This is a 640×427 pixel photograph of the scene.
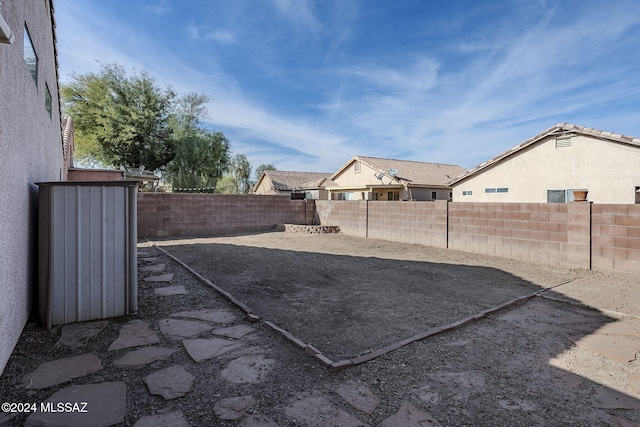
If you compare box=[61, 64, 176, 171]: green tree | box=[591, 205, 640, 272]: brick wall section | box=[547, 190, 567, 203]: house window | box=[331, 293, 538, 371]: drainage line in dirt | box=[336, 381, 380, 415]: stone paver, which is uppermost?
box=[61, 64, 176, 171]: green tree

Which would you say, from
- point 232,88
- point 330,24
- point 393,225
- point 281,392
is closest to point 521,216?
point 393,225

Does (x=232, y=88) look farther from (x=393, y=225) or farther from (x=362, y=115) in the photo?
(x=393, y=225)

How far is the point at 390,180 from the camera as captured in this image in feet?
74.7

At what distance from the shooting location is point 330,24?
12.0m

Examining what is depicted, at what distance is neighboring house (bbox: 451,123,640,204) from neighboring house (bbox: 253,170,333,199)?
1531cm

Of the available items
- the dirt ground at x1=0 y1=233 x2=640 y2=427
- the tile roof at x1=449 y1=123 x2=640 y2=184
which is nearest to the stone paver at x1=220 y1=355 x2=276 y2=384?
the dirt ground at x1=0 y1=233 x2=640 y2=427

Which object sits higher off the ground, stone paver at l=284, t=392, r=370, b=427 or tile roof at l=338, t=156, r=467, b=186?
tile roof at l=338, t=156, r=467, b=186

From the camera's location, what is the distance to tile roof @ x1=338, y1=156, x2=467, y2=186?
23.3 meters

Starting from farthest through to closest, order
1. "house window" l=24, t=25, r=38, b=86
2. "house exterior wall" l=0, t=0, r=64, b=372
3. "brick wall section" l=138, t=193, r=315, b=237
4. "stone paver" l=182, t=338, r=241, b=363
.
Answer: "brick wall section" l=138, t=193, r=315, b=237
"house window" l=24, t=25, r=38, b=86
"stone paver" l=182, t=338, r=241, b=363
"house exterior wall" l=0, t=0, r=64, b=372

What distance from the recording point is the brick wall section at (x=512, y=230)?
732 cm

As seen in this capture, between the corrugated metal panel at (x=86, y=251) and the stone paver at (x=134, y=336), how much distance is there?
398 millimetres

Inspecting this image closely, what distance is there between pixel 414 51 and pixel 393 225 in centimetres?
842

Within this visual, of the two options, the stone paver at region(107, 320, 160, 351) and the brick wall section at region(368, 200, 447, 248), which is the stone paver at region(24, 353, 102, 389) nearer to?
the stone paver at region(107, 320, 160, 351)

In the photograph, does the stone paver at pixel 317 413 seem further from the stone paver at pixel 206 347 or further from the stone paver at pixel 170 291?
the stone paver at pixel 170 291
